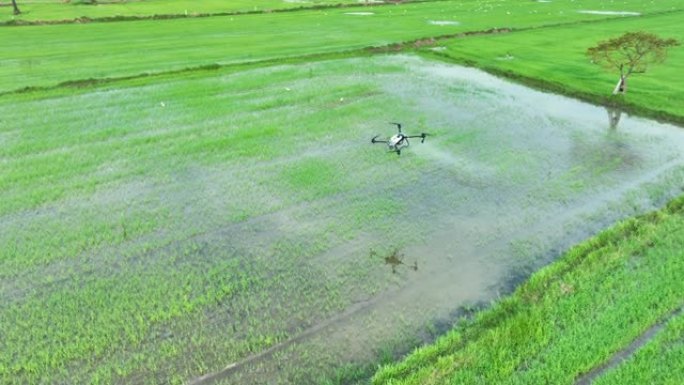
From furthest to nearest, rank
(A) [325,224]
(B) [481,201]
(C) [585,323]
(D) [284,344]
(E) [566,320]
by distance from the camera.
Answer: (B) [481,201], (A) [325,224], (E) [566,320], (C) [585,323], (D) [284,344]

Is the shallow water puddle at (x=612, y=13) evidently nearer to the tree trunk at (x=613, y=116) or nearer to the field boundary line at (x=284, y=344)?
the tree trunk at (x=613, y=116)

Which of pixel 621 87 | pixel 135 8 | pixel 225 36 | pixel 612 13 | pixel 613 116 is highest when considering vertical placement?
pixel 135 8

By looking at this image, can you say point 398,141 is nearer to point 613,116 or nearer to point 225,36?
point 613,116

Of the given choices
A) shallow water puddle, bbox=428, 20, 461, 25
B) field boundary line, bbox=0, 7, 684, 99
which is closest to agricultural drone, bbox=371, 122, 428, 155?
field boundary line, bbox=0, 7, 684, 99

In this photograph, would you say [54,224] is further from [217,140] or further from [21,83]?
[21,83]

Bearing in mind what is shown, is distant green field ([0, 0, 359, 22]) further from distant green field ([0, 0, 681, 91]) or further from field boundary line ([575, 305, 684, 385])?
field boundary line ([575, 305, 684, 385])

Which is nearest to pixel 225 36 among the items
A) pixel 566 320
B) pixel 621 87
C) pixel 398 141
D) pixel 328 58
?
pixel 328 58
